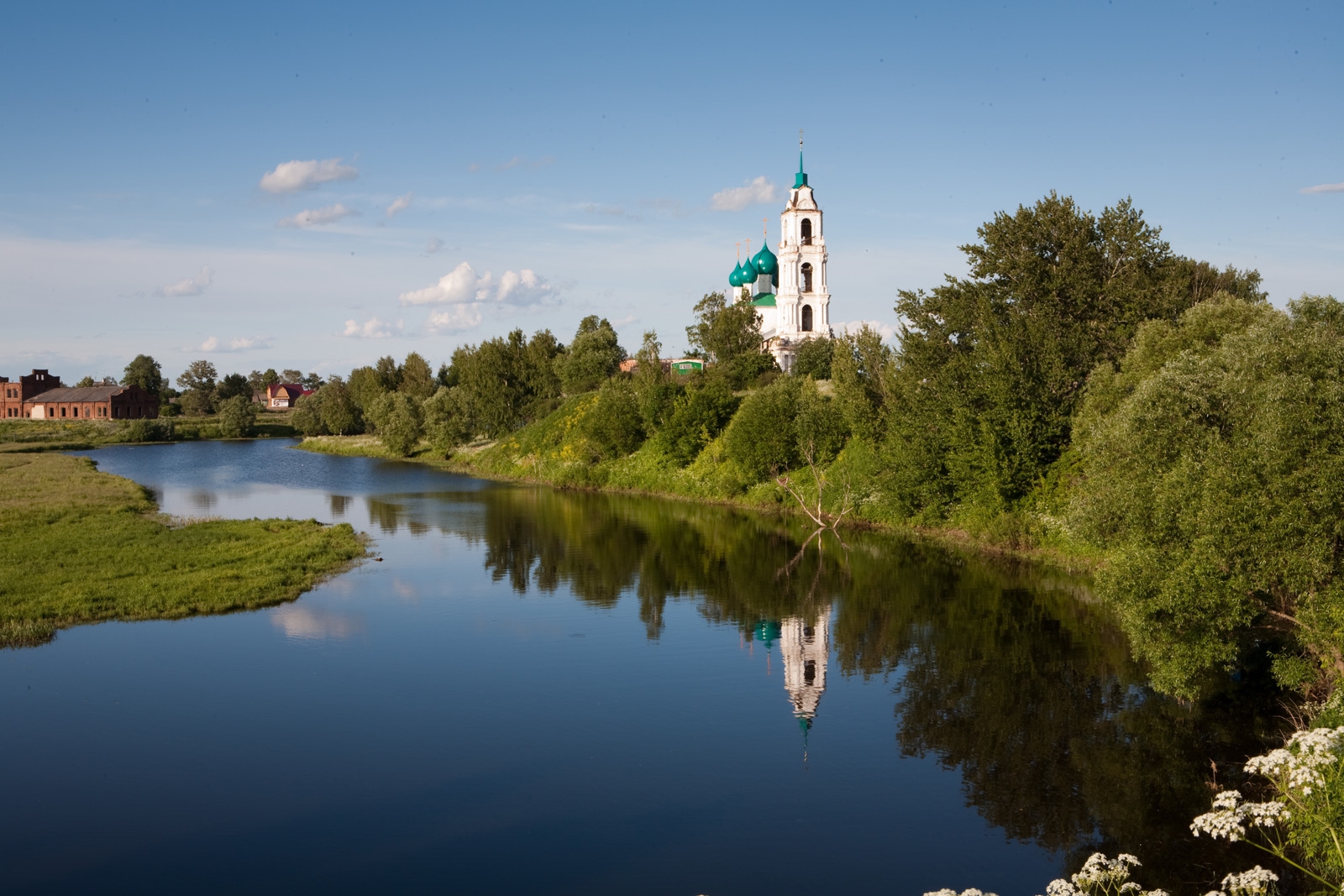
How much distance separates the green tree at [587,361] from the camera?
98062 mm

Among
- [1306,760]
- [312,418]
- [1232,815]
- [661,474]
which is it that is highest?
[312,418]

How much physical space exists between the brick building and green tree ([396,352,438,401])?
5277 centimetres

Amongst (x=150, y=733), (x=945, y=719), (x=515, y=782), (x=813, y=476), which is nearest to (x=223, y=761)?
(x=150, y=733)

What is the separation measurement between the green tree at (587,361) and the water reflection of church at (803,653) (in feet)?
209

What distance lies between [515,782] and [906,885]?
7.77 m

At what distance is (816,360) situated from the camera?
81.9m

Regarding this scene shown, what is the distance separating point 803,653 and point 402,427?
258 ft

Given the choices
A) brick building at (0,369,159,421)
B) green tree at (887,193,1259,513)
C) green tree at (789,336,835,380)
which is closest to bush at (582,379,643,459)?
green tree at (789,336,835,380)

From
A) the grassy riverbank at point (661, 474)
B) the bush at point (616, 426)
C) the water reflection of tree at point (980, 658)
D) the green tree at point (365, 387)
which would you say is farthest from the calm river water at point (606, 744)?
the green tree at point (365, 387)

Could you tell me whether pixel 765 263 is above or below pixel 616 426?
above

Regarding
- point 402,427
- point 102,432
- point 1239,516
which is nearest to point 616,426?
point 402,427

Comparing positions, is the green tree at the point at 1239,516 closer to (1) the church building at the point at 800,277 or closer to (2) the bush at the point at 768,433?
(2) the bush at the point at 768,433

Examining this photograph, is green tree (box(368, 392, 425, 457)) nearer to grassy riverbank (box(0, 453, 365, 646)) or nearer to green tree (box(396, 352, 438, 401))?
green tree (box(396, 352, 438, 401))

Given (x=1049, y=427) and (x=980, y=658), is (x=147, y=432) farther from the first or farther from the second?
(x=980, y=658)
